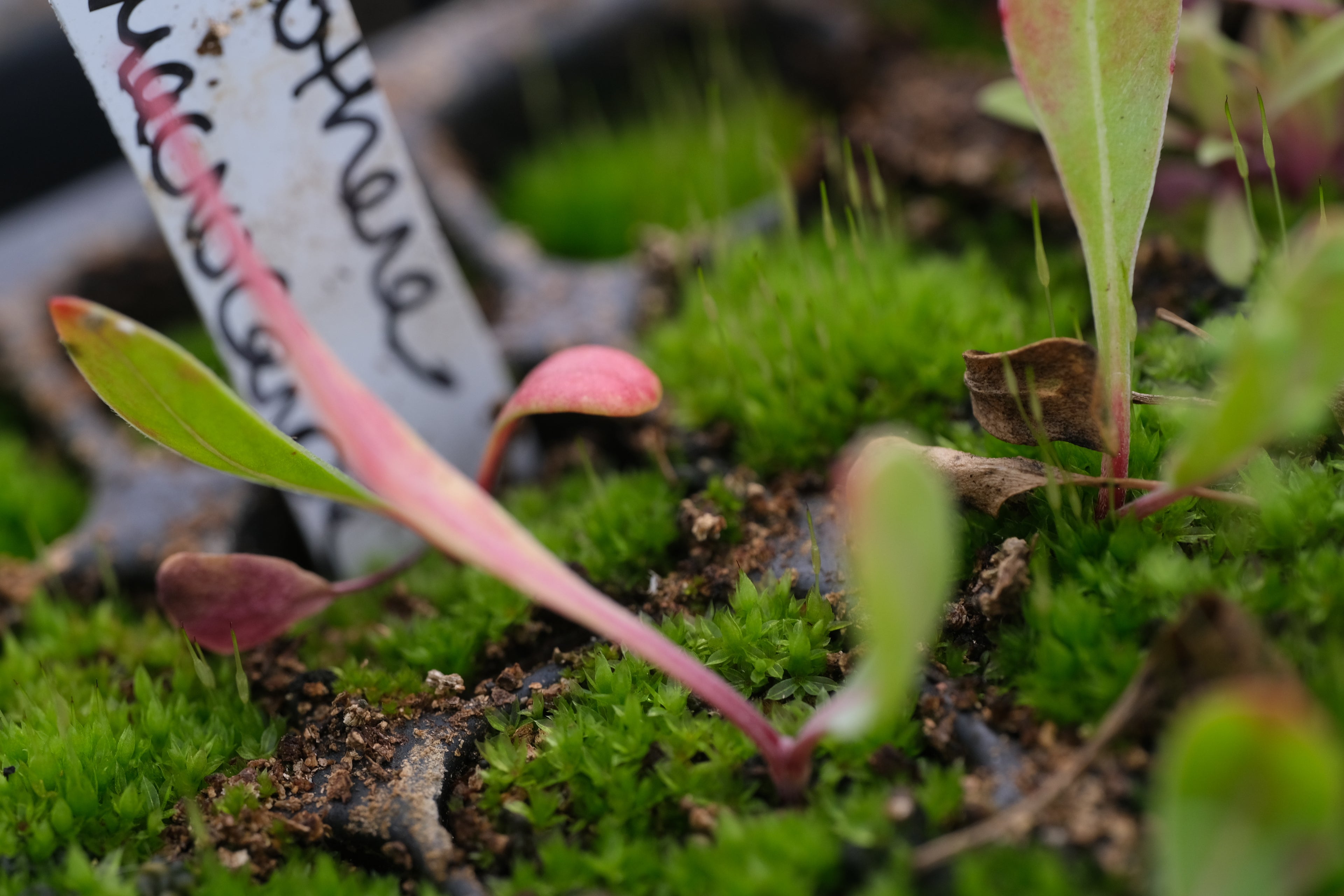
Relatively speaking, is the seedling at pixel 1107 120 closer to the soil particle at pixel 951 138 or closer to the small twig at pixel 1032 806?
the small twig at pixel 1032 806

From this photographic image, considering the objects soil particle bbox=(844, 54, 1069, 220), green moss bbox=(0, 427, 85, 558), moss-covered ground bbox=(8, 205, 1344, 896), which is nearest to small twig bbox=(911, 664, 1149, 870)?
moss-covered ground bbox=(8, 205, 1344, 896)

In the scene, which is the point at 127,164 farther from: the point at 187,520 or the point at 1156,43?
the point at 1156,43

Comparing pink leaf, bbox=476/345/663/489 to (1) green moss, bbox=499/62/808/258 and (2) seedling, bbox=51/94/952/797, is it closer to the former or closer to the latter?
(2) seedling, bbox=51/94/952/797

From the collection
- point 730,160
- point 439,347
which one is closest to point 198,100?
point 439,347

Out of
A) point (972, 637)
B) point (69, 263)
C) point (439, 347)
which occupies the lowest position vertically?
point (972, 637)

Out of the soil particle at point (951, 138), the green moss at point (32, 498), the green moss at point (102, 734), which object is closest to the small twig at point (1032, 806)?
the green moss at point (102, 734)

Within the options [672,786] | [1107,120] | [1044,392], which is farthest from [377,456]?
[1107,120]

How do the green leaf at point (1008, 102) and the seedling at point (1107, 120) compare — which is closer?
the seedling at point (1107, 120)
